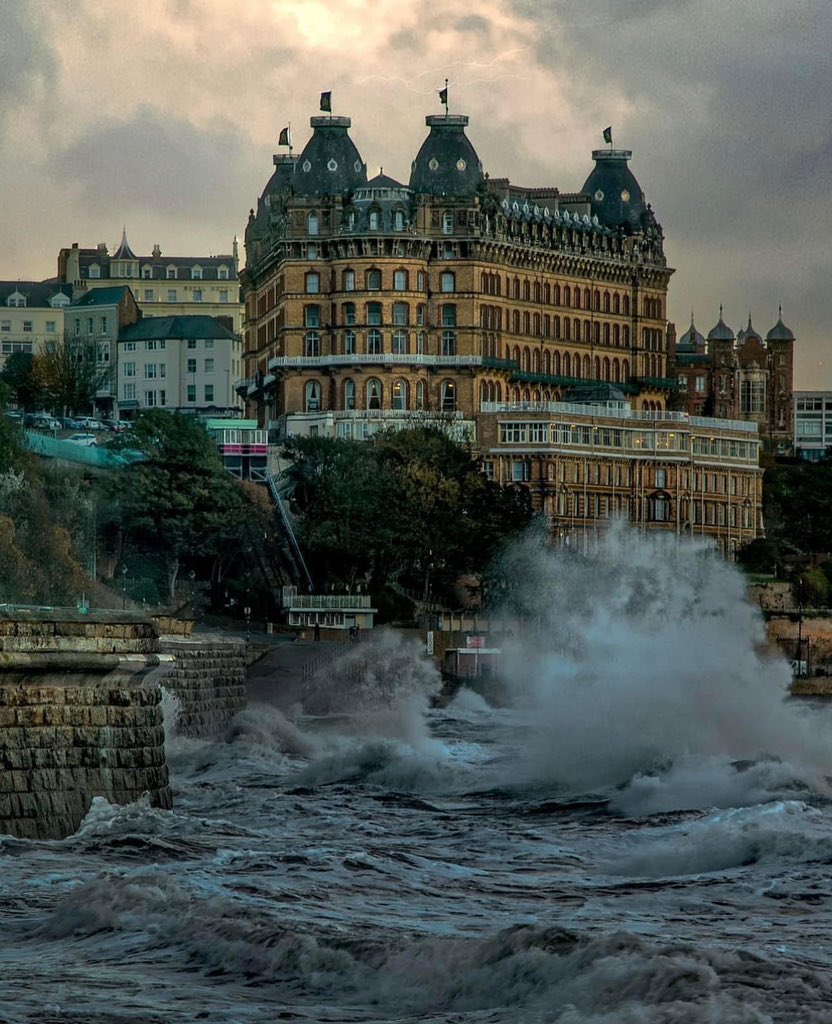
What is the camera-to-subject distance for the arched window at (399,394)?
6831 inches

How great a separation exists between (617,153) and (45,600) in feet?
371

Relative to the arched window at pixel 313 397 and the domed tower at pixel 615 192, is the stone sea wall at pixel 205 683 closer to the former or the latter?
the arched window at pixel 313 397

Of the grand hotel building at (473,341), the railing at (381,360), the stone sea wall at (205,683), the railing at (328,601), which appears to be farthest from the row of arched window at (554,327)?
the stone sea wall at (205,683)

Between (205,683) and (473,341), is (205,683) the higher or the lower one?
the lower one

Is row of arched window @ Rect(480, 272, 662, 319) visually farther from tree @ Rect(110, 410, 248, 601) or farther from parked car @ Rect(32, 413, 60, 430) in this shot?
tree @ Rect(110, 410, 248, 601)

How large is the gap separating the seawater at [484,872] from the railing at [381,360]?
315 feet

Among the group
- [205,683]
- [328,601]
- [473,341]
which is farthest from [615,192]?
[205,683]

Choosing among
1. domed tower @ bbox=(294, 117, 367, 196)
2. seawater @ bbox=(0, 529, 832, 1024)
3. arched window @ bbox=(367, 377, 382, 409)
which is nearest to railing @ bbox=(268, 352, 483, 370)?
arched window @ bbox=(367, 377, 382, 409)

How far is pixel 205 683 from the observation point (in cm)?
7669

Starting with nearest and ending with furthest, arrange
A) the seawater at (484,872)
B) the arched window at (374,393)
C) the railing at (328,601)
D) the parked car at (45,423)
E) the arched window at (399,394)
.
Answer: the seawater at (484,872) < the railing at (328,601) < the parked car at (45,423) < the arched window at (374,393) < the arched window at (399,394)

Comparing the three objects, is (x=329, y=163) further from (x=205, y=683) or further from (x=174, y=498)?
(x=205, y=683)

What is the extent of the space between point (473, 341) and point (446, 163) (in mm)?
12529

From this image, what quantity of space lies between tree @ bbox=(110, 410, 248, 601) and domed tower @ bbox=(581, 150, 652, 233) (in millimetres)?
67003

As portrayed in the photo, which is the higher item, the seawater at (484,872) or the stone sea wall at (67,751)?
the stone sea wall at (67,751)
